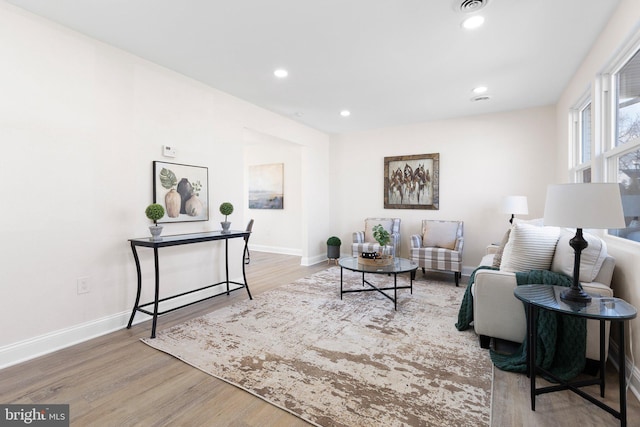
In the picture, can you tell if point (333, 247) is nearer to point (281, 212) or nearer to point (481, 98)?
point (281, 212)

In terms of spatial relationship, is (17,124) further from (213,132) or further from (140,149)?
(213,132)

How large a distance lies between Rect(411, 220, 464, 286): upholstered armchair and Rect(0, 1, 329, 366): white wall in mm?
3105

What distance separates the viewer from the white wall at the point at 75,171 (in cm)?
222

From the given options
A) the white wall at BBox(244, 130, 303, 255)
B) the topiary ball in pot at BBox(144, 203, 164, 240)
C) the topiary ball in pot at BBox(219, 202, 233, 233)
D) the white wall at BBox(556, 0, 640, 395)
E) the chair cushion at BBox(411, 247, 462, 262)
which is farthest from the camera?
the white wall at BBox(244, 130, 303, 255)

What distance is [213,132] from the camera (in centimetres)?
375

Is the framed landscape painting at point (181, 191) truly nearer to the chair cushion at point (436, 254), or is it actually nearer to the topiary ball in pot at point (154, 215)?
the topiary ball in pot at point (154, 215)

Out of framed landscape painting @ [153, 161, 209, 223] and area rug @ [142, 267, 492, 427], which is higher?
framed landscape painting @ [153, 161, 209, 223]

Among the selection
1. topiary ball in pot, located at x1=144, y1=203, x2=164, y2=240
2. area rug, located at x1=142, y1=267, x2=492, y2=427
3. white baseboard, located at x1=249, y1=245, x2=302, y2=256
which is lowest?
area rug, located at x1=142, y1=267, x2=492, y2=427

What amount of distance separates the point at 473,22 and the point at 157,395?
3.42 metres

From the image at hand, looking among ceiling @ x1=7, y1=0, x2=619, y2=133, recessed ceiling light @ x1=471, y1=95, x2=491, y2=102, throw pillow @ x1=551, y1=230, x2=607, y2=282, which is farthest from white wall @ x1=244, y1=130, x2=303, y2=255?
throw pillow @ x1=551, y1=230, x2=607, y2=282

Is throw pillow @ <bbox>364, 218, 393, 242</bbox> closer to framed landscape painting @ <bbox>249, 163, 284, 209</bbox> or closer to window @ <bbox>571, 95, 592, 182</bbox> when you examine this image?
framed landscape painting @ <bbox>249, 163, 284, 209</bbox>

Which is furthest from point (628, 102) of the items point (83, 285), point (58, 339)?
point (58, 339)

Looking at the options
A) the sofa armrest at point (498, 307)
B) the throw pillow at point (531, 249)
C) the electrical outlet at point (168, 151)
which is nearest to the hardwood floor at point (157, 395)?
the sofa armrest at point (498, 307)

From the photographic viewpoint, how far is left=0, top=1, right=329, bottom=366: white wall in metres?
2.22
